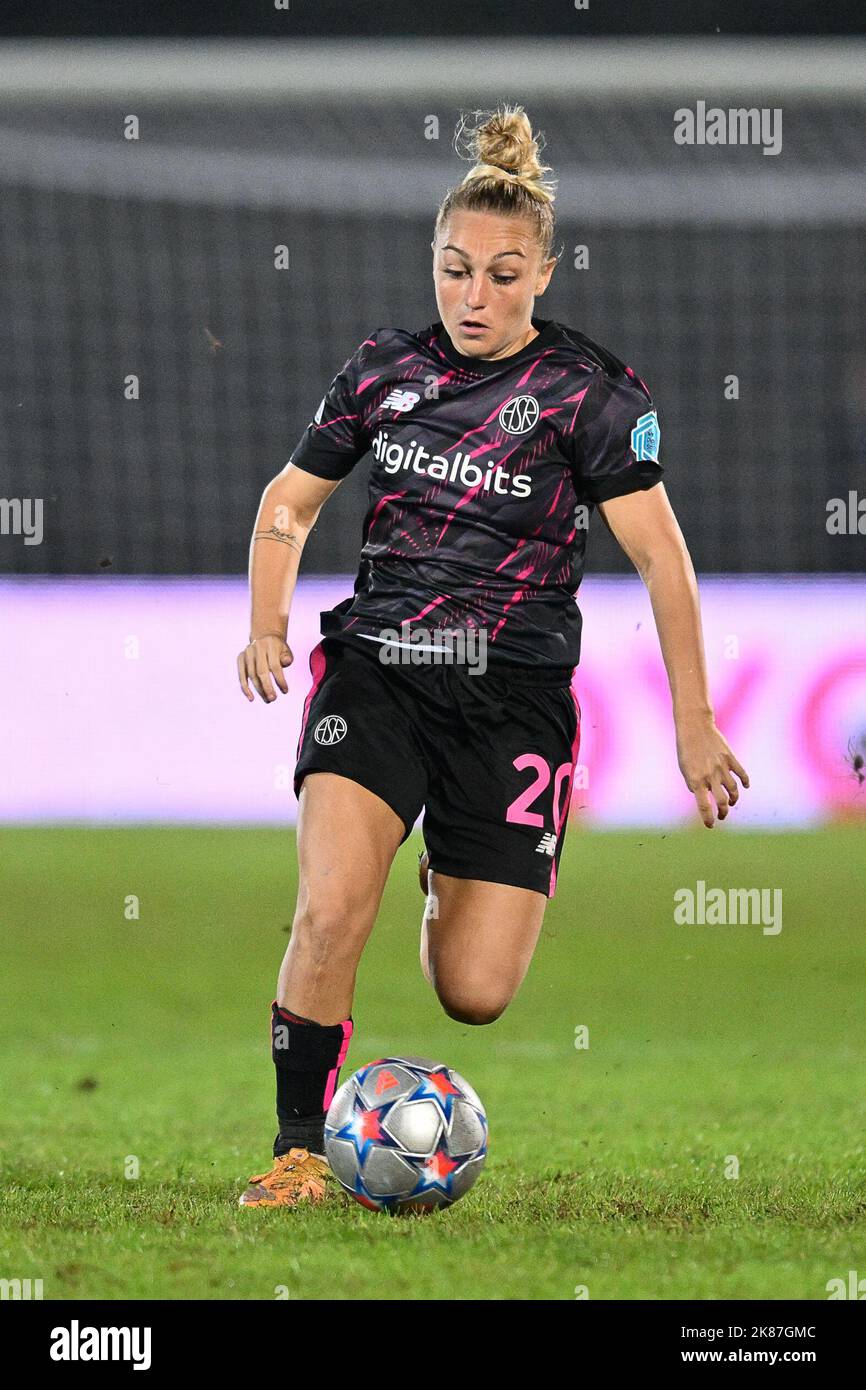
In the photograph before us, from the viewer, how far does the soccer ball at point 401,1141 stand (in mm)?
3617

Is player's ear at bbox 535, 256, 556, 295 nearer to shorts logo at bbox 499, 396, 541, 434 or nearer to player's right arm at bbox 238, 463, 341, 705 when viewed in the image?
shorts logo at bbox 499, 396, 541, 434

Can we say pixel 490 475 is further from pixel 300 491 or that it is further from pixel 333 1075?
pixel 333 1075

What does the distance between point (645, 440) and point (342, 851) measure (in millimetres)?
1119

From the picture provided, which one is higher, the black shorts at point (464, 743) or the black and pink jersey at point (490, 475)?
the black and pink jersey at point (490, 475)

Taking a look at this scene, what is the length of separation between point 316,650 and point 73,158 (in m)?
8.17

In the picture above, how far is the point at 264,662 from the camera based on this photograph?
3934mm

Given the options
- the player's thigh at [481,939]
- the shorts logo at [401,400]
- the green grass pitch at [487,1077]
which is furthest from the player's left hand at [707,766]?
the shorts logo at [401,400]

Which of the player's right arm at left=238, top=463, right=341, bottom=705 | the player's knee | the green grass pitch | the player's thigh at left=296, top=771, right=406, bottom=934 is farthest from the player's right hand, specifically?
the green grass pitch

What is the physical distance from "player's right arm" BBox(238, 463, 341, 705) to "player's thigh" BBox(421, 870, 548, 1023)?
2.08ft

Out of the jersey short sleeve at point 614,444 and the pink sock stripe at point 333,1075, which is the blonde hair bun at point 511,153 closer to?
the jersey short sleeve at point 614,444

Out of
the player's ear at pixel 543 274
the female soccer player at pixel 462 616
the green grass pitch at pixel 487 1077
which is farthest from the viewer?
A: the player's ear at pixel 543 274

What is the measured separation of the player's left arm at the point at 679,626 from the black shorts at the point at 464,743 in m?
0.38

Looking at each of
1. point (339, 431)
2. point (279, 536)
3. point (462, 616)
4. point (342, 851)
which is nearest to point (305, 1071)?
point (342, 851)

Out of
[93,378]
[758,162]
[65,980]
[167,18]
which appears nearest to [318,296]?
[93,378]
